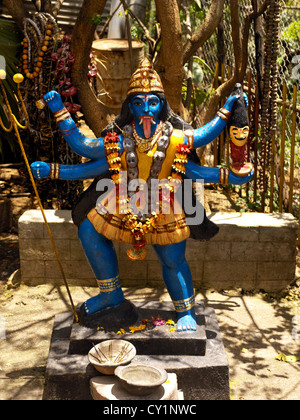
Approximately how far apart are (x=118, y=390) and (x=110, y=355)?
29 cm

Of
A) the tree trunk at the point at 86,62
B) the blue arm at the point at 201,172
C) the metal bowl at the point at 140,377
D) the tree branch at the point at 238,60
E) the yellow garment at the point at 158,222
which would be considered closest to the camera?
the metal bowl at the point at 140,377

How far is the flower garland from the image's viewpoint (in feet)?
13.4

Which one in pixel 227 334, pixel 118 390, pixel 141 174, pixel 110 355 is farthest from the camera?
pixel 227 334

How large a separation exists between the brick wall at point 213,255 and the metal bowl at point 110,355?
185 cm

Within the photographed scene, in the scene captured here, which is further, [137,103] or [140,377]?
[137,103]

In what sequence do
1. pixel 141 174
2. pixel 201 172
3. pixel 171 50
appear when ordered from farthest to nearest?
pixel 171 50, pixel 201 172, pixel 141 174

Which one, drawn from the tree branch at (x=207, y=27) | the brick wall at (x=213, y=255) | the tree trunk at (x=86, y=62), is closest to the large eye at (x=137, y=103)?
the tree trunk at (x=86, y=62)

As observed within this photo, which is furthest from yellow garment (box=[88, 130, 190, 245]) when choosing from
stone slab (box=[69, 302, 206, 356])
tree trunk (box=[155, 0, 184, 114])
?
tree trunk (box=[155, 0, 184, 114])

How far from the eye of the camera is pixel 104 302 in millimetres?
4406

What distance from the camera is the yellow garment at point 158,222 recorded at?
162 inches

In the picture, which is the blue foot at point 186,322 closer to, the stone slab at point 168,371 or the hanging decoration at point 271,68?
the stone slab at point 168,371

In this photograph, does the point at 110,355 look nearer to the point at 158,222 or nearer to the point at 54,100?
the point at 158,222

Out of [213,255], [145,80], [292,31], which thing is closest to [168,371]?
[213,255]
